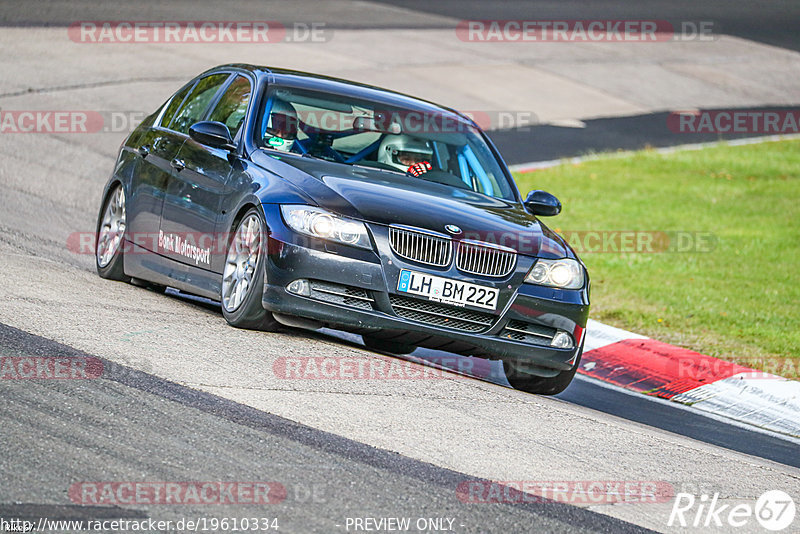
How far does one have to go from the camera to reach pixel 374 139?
870 cm

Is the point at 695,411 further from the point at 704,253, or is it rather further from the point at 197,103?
the point at 704,253

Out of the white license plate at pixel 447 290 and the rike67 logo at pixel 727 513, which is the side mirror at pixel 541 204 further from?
the rike67 logo at pixel 727 513

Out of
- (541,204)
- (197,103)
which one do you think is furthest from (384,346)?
(197,103)

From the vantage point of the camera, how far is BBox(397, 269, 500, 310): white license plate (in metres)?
7.40

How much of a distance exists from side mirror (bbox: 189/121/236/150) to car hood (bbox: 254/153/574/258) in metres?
0.37

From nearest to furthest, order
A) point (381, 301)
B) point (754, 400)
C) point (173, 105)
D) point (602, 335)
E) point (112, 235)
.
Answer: point (381, 301) < point (754, 400) < point (112, 235) < point (173, 105) < point (602, 335)

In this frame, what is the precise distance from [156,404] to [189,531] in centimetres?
143

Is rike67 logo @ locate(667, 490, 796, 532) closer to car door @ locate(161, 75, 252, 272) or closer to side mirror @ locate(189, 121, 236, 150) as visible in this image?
car door @ locate(161, 75, 252, 272)

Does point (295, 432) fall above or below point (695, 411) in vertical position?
above

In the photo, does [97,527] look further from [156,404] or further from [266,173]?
[266,173]

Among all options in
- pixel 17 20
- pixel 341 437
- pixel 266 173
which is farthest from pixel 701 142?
pixel 341 437

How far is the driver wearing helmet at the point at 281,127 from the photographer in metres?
8.45

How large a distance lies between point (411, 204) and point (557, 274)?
3.24 feet

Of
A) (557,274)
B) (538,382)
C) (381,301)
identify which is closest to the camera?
(381,301)
